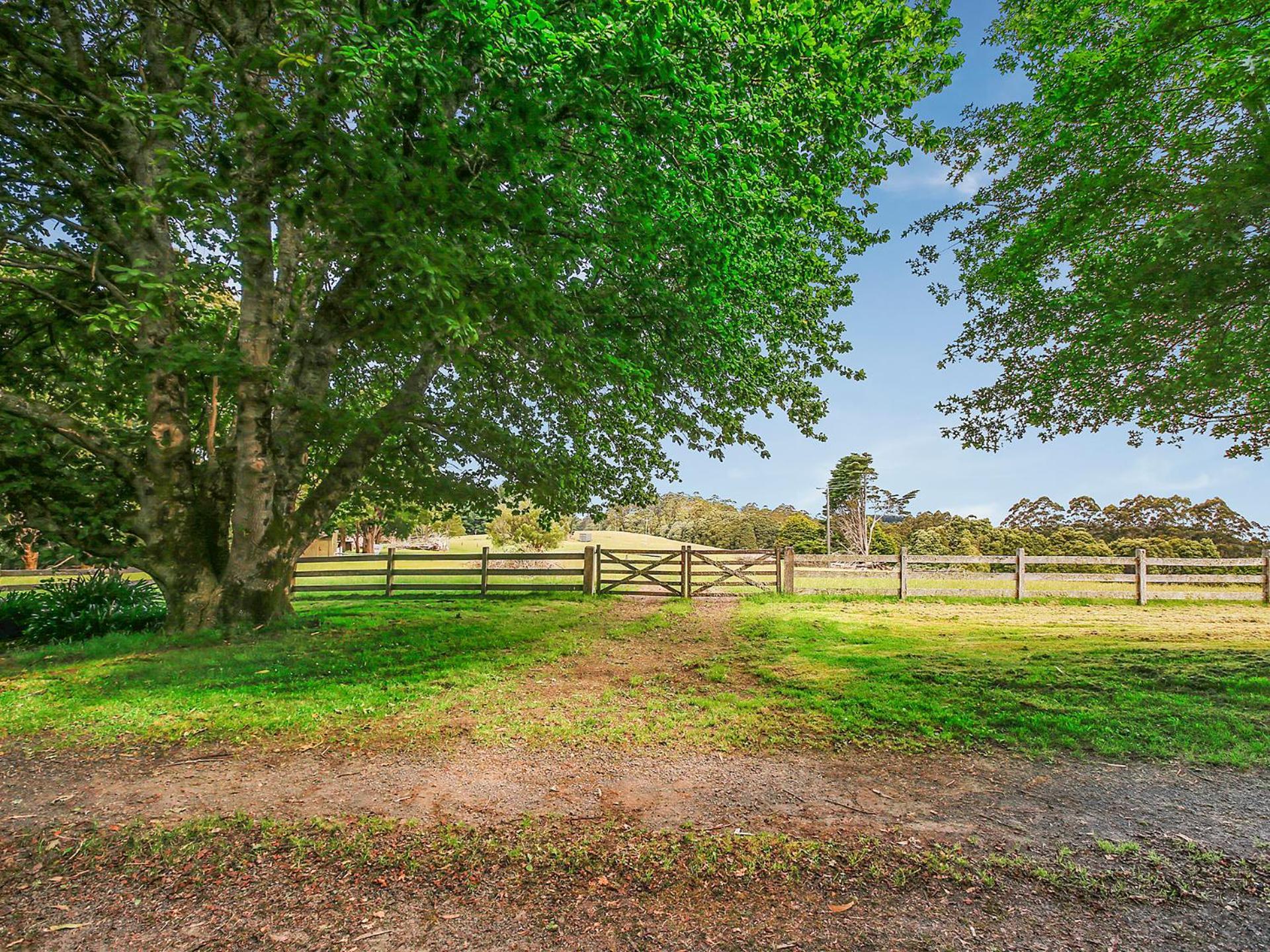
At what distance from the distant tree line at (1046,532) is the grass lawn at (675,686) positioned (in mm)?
13784

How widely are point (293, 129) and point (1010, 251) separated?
10148mm

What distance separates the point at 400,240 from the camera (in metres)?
5.53

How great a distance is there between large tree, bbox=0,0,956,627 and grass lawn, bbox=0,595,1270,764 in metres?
2.42

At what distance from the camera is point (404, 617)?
11.3 metres

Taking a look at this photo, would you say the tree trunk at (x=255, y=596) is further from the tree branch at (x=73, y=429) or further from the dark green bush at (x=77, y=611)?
the tree branch at (x=73, y=429)

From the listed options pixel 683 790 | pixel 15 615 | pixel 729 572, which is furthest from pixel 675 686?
pixel 15 615

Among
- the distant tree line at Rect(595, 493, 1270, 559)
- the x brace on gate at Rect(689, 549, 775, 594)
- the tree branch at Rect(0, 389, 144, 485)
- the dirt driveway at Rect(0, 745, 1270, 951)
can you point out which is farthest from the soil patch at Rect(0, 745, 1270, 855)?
the distant tree line at Rect(595, 493, 1270, 559)

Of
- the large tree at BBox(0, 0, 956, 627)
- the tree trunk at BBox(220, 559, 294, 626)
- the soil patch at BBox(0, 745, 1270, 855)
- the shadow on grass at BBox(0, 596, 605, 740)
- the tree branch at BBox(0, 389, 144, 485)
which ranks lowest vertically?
the shadow on grass at BBox(0, 596, 605, 740)

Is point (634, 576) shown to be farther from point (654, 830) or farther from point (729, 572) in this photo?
point (654, 830)

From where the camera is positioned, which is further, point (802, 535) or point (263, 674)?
point (802, 535)

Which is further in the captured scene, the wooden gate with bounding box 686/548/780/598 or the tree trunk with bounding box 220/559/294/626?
the wooden gate with bounding box 686/548/780/598

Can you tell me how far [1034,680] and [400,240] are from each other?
837 centimetres

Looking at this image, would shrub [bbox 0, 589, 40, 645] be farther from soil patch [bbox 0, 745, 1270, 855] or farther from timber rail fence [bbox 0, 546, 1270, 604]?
timber rail fence [bbox 0, 546, 1270, 604]

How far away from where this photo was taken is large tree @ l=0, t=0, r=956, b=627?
17.8 ft
